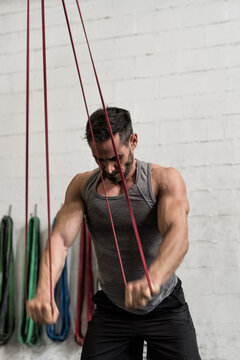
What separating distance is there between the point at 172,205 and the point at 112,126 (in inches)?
15.7

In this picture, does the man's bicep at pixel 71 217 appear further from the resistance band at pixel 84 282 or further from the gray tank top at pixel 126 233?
the resistance band at pixel 84 282

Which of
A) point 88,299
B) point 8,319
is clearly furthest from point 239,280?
point 8,319

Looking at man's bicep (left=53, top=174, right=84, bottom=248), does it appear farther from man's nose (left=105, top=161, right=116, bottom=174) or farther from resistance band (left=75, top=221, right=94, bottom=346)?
resistance band (left=75, top=221, right=94, bottom=346)

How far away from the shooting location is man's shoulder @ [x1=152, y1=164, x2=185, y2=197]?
163 centimetres

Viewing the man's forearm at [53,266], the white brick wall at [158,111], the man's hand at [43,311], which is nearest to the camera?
the man's hand at [43,311]

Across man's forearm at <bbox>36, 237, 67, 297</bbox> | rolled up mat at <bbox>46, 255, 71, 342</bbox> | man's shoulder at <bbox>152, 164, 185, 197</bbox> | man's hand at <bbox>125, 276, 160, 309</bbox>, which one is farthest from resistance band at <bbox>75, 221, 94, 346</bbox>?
man's hand at <bbox>125, 276, 160, 309</bbox>

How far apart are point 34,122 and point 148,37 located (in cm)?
93

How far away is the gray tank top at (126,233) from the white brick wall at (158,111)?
700 millimetres

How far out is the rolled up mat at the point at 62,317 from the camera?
8.05 ft

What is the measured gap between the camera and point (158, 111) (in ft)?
8.38

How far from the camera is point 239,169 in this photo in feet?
7.88

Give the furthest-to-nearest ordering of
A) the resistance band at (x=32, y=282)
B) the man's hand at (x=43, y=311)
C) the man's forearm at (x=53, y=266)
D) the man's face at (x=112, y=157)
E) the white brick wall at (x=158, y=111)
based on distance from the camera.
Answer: the resistance band at (x=32, y=282) < the white brick wall at (x=158, y=111) < the man's face at (x=112, y=157) < the man's forearm at (x=53, y=266) < the man's hand at (x=43, y=311)

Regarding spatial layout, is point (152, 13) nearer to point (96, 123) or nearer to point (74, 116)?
point (74, 116)

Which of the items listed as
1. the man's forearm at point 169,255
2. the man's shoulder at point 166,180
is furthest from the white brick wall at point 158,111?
the man's forearm at point 169,255
